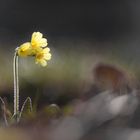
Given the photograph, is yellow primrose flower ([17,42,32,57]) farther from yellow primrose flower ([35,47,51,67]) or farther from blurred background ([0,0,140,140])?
blurred background ([0,0,140,140])

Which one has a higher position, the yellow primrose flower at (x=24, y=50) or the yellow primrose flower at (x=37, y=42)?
the yellow primrose flower at (x=37, y=42)

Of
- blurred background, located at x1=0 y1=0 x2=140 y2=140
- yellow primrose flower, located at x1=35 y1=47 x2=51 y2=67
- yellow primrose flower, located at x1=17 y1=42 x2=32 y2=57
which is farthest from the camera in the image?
yellow primrose flower, located at x1=35 y1=47 x2=51 y2=67

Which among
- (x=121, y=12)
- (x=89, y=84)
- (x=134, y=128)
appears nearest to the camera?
(x=134, y=128)

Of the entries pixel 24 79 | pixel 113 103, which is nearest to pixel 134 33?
pixel 24 79

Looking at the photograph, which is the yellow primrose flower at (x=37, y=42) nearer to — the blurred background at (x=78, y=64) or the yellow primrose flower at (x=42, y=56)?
the yellow primrose flower at (x=42, y=56)

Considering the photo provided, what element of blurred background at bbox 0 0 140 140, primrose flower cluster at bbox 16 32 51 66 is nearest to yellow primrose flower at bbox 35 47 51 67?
primrose flower cluster at bbox 16 32 51 66

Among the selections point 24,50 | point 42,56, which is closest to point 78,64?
point 42,56

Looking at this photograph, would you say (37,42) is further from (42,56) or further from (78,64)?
(78,64)

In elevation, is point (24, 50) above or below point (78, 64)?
below

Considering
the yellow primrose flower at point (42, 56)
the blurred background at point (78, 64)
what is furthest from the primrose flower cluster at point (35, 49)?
the blurred background at point (78, 64)

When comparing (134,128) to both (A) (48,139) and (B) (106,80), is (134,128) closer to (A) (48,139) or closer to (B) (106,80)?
(A) (48,139)

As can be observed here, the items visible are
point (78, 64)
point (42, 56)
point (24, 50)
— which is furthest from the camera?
point (78, 64)
